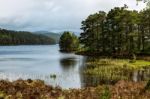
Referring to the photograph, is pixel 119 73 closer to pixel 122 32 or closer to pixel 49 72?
pixel 49 72

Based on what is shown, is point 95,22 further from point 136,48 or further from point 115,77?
point 115,77

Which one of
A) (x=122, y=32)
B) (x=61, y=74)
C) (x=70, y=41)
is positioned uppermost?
(x=122, y=32)

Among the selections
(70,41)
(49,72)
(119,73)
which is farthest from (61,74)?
(70,41)

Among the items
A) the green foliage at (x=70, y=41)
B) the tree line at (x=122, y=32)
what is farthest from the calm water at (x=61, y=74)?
the green foliage at (x=70, y=41)

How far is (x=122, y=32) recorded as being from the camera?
118500mm

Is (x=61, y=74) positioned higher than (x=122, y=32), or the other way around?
(x=122, y=32)

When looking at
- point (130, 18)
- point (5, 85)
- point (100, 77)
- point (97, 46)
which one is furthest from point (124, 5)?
point (5, 85)

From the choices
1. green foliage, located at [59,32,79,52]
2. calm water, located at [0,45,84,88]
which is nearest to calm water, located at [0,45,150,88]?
calm water, located at [0,45,84,88]

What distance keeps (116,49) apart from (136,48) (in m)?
10.0

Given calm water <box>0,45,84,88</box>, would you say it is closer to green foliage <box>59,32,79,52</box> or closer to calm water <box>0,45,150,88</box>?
calm water <box>0,45,150,88</box>

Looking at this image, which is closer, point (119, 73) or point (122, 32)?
point (119, 73)

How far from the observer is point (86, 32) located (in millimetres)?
140250

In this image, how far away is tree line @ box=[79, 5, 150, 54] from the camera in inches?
4528

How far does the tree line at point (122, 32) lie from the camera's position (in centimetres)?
11500
